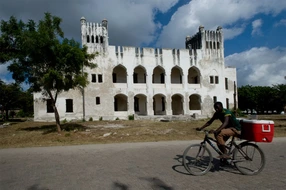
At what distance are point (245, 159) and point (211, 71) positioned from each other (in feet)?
101

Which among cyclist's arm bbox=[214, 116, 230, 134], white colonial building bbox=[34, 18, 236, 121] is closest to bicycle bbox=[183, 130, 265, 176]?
cyclist's arm bbox=[214, 116, 230, 134]

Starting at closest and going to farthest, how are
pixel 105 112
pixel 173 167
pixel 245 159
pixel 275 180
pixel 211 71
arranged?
pixel 275 180
pixel 245 159
pixel 173 167
pixel 105 112
pixel 211 71

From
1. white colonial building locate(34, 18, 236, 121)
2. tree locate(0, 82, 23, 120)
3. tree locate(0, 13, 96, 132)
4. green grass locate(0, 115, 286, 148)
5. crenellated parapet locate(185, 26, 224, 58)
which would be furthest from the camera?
crenellated parapet locate(185, 26, 224, 58)

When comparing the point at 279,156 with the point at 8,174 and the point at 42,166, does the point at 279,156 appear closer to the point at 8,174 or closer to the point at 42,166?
the point at 42,166

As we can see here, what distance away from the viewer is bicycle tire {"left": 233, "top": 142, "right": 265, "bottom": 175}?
5.62m

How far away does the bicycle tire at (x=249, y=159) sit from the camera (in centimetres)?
562

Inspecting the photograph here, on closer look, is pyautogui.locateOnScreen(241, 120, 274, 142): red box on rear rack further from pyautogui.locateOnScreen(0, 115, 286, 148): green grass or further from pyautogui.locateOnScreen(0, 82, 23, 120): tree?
pyautogui.locateOnScreen(0, 82, 23, 120): tree

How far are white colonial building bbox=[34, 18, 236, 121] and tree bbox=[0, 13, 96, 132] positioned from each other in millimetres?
A: 10774

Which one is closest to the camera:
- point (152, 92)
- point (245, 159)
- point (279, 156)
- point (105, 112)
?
point (245, 159)

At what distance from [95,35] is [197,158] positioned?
2725 centimetres

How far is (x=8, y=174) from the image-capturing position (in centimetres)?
603

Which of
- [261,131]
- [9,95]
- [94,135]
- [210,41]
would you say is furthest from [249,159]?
[9,95]

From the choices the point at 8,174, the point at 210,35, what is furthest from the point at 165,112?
the point at 8,174

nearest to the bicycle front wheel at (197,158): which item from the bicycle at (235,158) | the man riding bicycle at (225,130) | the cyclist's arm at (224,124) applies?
the bicycle at (235,158)
